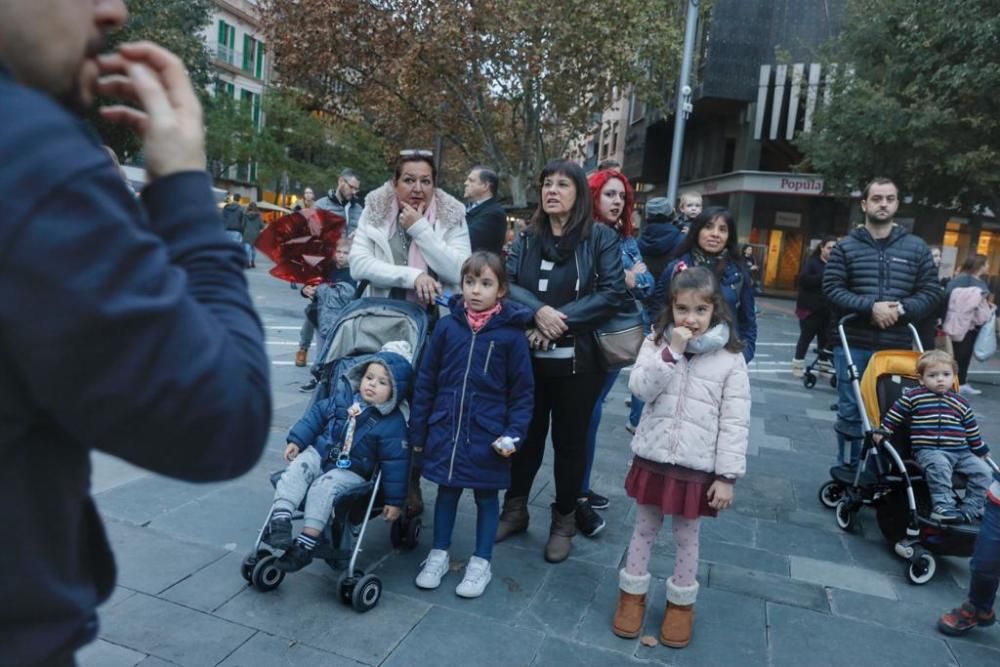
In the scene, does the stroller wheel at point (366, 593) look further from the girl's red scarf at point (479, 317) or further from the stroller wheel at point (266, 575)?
the girl's red scarf at point (479, 317)

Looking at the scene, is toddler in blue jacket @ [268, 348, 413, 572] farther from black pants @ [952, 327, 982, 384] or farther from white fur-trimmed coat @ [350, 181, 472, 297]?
black pants @ [952, 327, 982, 384]

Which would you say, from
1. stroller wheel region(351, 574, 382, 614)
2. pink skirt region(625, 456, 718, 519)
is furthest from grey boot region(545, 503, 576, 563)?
stroller wheel region(351, 574, 382, 614)

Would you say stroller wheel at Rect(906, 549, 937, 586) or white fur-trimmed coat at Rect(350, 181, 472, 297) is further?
stroller wheel at Rect(906, 549, 937, 586)

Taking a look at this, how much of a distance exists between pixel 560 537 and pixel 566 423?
2.08 ft

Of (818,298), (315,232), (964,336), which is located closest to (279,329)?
(315,232)

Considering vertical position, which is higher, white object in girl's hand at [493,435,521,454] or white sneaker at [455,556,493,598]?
white object in girl's hand at [493,435,521,454]

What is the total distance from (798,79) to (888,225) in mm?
24471

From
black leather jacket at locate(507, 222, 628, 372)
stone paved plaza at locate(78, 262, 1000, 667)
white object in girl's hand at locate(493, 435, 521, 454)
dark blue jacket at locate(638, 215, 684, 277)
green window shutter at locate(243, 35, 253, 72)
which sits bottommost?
stone paved plaza at locate(78, 262, 1000, 667)

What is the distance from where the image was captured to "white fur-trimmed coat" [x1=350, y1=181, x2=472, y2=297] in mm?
4148

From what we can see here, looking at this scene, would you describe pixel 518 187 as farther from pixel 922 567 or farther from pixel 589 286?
pixel 922 567

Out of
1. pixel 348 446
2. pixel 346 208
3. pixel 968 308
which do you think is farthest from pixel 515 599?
pixel 968 308

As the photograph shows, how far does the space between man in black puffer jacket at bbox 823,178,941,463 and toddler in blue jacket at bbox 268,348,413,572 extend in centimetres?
318

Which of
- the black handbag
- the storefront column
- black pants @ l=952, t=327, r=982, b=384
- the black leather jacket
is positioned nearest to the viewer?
the black leather jacket

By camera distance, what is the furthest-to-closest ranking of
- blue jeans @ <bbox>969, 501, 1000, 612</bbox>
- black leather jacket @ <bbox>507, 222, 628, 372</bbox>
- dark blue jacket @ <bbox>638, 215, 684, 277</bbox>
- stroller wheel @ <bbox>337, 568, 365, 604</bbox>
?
1. dark blue jacket @ <bbox>638, 215, 684, 277</bbox>
2. black leather jacket @ <bbox>507, 222, 628, 372</bbox>
3. blue jeans @ <bbox>969, 501, 1000, 612</bbox>
4. stroller wheel @ <bbox>337, 568, 365, 604</bbox>
